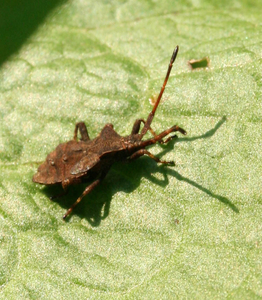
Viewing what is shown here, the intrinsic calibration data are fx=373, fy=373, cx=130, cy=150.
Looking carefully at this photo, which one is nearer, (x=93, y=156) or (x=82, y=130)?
(x=93, y=156)

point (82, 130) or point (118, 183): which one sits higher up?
point (82, 130)

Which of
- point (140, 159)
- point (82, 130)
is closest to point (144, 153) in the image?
point (140, 159)

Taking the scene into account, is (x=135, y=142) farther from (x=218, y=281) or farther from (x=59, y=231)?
(x=218, y=281)

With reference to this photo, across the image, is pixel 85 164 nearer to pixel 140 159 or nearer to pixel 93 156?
pixel 93 156

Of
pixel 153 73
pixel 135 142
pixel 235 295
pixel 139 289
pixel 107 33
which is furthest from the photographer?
pixel 107 33

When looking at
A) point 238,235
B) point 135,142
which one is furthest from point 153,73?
point 238,235

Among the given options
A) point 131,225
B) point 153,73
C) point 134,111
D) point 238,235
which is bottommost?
point 131,225

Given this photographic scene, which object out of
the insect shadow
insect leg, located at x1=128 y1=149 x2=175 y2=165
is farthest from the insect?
the insect shadow
